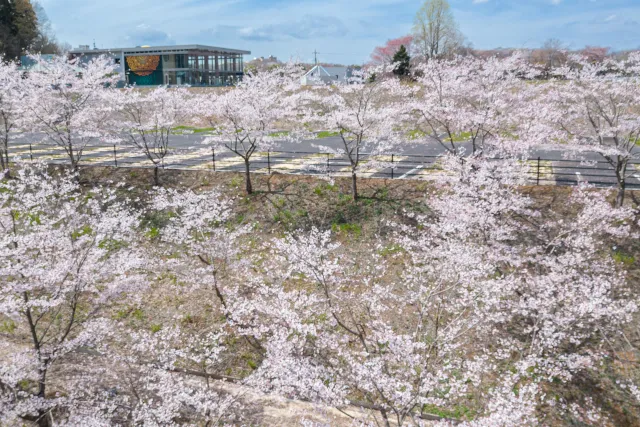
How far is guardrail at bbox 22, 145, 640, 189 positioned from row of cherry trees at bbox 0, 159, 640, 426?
8.46ft

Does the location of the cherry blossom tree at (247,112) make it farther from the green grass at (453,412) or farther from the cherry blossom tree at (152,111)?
the green grass at (453,412)

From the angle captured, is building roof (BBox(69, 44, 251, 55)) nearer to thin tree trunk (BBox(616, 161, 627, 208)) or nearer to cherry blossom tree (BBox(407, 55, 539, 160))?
cherry blossom tree (BBox(407, 55, 539, 160))

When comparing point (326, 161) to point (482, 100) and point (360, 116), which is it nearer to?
point (360, 116)

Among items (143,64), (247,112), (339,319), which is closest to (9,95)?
(247,112)

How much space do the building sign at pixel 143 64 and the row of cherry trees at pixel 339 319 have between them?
164ft

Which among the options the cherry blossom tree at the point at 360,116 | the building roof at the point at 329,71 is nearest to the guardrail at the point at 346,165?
the cherry blossom tree at the point at 360,116

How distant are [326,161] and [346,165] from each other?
6.03 feet

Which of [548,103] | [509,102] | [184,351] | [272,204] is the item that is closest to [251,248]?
[272,204]

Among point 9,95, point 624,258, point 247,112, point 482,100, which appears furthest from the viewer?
point 9,95

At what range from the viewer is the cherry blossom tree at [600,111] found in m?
16.7

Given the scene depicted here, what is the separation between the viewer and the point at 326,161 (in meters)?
25.2

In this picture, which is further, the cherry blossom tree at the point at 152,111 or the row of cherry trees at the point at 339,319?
the cherry blossom tree at the point at 152,111

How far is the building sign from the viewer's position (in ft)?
201

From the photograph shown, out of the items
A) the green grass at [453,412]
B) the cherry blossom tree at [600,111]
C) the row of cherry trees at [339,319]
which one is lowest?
the green grass at [453,412]
